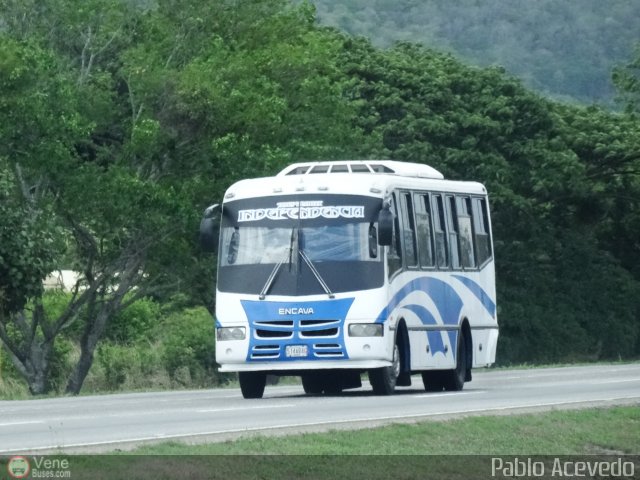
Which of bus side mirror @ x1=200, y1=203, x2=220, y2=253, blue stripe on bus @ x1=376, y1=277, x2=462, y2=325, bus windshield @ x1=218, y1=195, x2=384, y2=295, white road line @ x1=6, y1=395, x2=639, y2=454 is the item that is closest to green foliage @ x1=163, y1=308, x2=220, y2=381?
blue stripe on bus @ x1=376, y1=277, x2=462, y2=325

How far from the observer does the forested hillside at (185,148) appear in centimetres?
3488

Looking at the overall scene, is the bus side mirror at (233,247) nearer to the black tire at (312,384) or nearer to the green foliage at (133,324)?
the black tire at (312,384)

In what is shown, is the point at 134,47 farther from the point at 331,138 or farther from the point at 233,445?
the point at 233,445

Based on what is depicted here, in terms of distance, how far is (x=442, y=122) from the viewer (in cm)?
4944

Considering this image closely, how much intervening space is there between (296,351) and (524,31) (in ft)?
411

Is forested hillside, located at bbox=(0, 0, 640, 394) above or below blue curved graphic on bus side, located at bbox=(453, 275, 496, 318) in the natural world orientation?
above

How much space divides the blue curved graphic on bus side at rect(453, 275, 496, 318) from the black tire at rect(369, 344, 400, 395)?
8.97 ft

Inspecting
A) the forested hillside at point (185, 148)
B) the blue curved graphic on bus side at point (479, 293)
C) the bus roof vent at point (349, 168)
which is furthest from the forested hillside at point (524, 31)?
the bus roof vent at point (349, 168)

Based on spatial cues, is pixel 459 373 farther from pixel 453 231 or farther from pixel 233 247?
pixel 233 247

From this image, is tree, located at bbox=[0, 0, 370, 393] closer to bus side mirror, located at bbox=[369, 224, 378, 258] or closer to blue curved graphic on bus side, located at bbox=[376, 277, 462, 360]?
blue curved graphic on bus side, located at bbox=[376, 277, 462, 360]

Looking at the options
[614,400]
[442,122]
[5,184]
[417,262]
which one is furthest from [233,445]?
[442,122]

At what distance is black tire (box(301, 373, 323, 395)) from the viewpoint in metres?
26.4

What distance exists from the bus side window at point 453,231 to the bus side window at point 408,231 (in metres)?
1.58

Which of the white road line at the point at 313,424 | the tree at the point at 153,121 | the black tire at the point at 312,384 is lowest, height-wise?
the white road line at the point at 313,424
